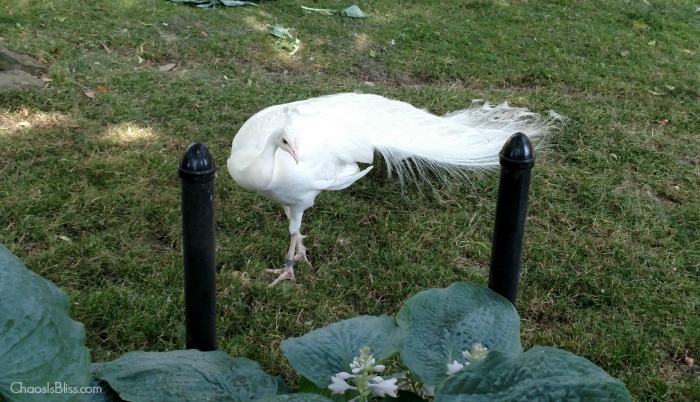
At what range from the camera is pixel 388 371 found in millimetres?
2605

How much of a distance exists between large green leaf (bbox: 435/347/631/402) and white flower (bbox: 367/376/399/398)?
11cm

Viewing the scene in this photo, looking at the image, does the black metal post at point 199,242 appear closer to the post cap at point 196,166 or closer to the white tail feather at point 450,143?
the post cap at point 196,166

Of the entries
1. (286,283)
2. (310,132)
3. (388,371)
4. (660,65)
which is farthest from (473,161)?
(660,65)

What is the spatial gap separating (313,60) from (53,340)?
5.10m

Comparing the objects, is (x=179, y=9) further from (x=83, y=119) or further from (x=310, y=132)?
(x=310, y=132)

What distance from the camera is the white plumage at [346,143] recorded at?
313 centimetres

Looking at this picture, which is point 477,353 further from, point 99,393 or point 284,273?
point 284,273

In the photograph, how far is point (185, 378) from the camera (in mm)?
1248

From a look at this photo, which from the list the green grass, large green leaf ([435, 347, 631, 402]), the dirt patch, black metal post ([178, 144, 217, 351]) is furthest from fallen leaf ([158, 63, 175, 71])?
large green leaf ([435, 347, 631, 402])

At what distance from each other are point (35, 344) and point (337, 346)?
1.75 ft

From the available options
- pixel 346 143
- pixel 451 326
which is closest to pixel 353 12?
pixel 346 143

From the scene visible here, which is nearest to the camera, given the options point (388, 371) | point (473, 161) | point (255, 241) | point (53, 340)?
point (53, 340)

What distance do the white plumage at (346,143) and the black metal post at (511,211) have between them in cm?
141

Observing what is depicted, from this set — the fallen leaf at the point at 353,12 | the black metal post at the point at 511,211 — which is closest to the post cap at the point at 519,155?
the black metal post at the point at 511,211
